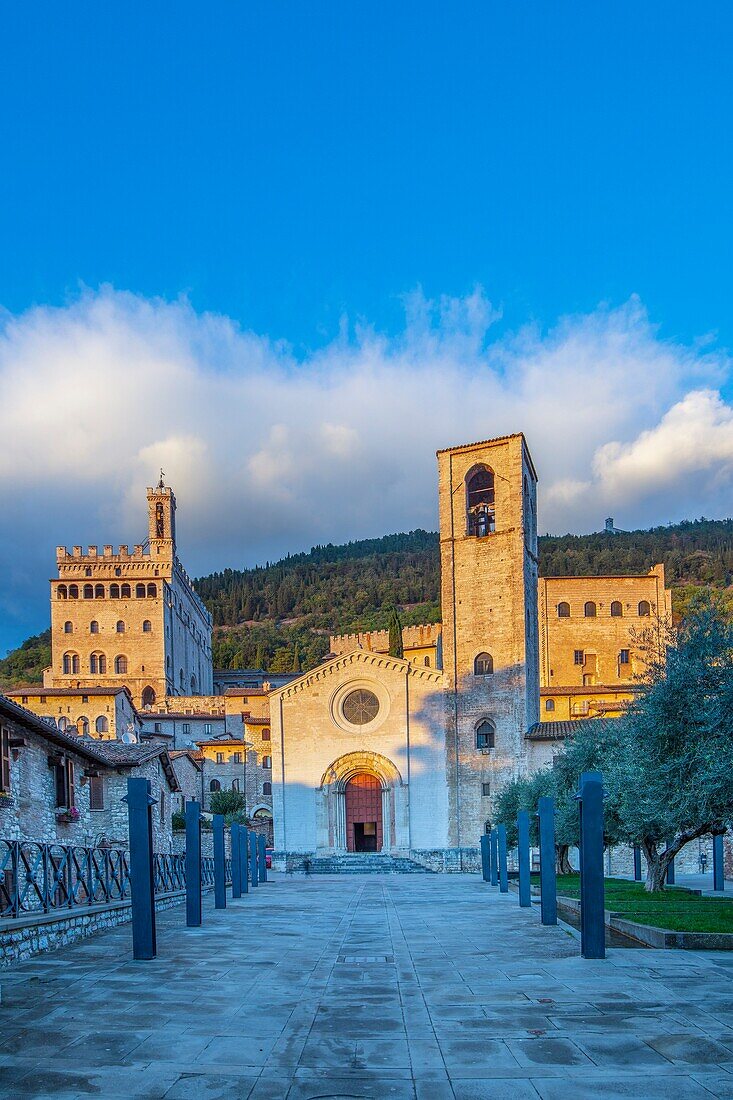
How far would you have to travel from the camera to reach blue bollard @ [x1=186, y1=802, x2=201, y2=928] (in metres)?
15.4

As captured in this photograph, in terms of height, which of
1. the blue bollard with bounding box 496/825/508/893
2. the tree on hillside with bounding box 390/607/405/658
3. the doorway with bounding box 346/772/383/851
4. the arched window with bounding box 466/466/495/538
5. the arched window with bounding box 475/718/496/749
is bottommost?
the doorway with bounding box 346/772/383/851

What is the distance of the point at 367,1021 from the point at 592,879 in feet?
14.0

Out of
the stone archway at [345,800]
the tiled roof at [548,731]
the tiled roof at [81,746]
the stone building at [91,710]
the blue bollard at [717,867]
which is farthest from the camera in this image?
the stone building at [91,710]

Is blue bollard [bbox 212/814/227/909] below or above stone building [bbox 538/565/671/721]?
below

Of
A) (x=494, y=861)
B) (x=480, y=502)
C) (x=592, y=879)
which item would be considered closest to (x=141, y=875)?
(x=592, y=879)

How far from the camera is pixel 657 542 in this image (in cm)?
13188

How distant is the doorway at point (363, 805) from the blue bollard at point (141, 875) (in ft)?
133

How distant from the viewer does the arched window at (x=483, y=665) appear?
4903 centimetres

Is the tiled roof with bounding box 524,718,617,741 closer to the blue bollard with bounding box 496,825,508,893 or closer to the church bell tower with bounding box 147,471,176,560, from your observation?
the blue bollard with bounding box 496,825,508,893

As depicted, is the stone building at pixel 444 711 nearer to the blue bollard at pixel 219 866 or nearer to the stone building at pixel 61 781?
the stone building at pixel 61 781

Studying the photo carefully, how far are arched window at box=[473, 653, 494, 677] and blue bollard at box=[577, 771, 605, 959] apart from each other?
37.7m

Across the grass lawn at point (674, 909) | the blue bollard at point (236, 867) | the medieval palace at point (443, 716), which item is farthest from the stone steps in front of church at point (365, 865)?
the grass lawn at point (674, 909)

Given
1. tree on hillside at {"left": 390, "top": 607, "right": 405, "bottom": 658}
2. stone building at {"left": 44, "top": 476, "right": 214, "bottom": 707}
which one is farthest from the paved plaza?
stone building at {"left": 44, "top": 476, "right": 214, "bottom": 707}

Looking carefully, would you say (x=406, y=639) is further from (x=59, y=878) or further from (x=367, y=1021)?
(x=367, y=1021)
